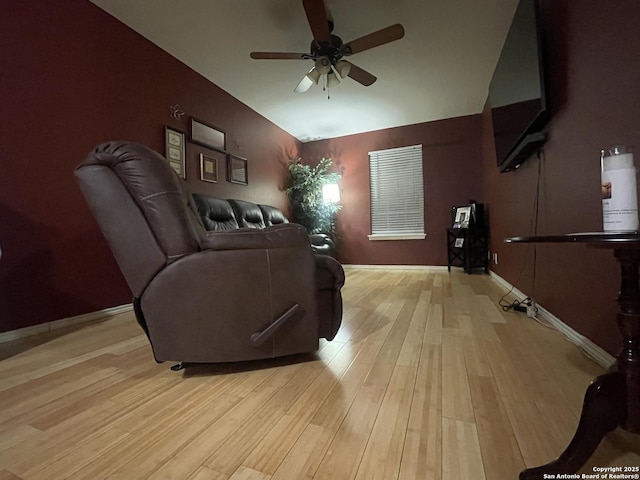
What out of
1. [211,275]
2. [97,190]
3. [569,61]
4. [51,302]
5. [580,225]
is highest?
[569,61]

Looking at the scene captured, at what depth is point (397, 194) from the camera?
4.86 m

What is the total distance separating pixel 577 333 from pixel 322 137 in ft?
15.2

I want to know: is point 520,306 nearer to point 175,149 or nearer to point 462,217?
point 462,217

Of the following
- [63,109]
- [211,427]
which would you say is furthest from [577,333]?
[63,109]

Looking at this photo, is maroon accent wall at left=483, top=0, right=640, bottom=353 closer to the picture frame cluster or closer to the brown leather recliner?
the brown leather recliner

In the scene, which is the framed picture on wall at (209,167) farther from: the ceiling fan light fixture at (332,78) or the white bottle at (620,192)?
the white bottle at (620,192)

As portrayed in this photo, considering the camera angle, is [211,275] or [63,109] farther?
[63,109]

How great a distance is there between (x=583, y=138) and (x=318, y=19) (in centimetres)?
176

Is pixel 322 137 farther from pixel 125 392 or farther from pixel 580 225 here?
pixel 125 392

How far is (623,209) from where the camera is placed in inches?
25.6

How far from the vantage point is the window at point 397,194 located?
15.4ft

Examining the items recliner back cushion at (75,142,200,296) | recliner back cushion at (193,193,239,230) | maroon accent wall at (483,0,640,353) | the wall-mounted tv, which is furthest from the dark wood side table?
recliner back cushion at (193,193,239,230)

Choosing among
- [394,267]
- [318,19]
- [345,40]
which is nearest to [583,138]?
[318,19]

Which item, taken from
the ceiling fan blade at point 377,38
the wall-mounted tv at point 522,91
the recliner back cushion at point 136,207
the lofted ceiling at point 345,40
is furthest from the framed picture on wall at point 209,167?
the wall-mounted tv at point 522,91
